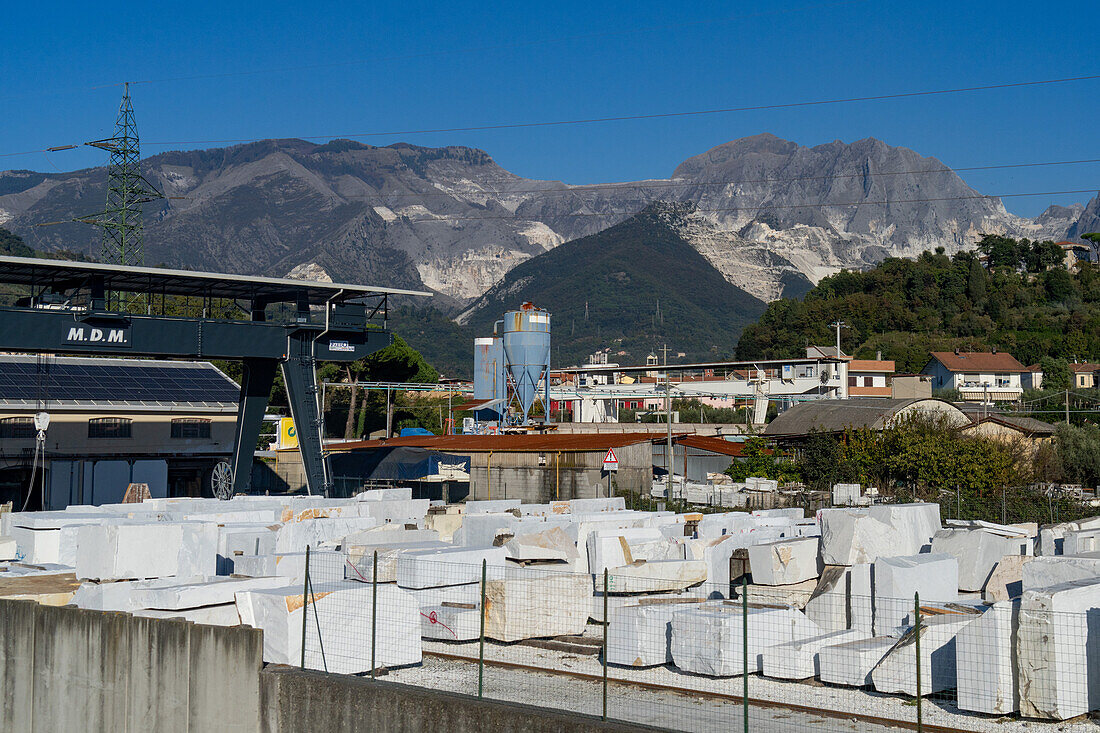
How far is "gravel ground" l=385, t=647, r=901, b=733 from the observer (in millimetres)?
10242

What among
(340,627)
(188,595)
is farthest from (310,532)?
(340,627)

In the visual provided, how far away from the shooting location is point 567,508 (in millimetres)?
27000

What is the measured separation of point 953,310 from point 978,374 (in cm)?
2563

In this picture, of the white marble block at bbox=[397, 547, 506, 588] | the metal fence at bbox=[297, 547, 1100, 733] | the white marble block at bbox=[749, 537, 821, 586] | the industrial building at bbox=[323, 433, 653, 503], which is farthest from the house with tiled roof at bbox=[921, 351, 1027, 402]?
the metal fence at bbox=[297, 547, 1100, 733]

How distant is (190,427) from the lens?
46.9 metres

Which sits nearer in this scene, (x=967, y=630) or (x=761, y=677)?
(x=967, y=630)

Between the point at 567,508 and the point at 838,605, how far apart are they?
1377 cm

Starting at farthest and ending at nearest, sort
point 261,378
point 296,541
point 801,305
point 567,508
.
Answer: point 801,305
point 261,378
point 567,508
point 296,541

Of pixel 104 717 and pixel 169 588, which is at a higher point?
pixel 169 588

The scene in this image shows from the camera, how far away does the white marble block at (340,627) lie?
1239 cm

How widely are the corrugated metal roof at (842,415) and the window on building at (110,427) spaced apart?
92.3 ft

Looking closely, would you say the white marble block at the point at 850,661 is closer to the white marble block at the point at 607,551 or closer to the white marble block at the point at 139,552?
the white marble block at the point at 607,551

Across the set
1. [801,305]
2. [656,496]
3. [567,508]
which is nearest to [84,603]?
[567,508]

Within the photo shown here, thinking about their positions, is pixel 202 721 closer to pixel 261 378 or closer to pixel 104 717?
pixel 104 717
